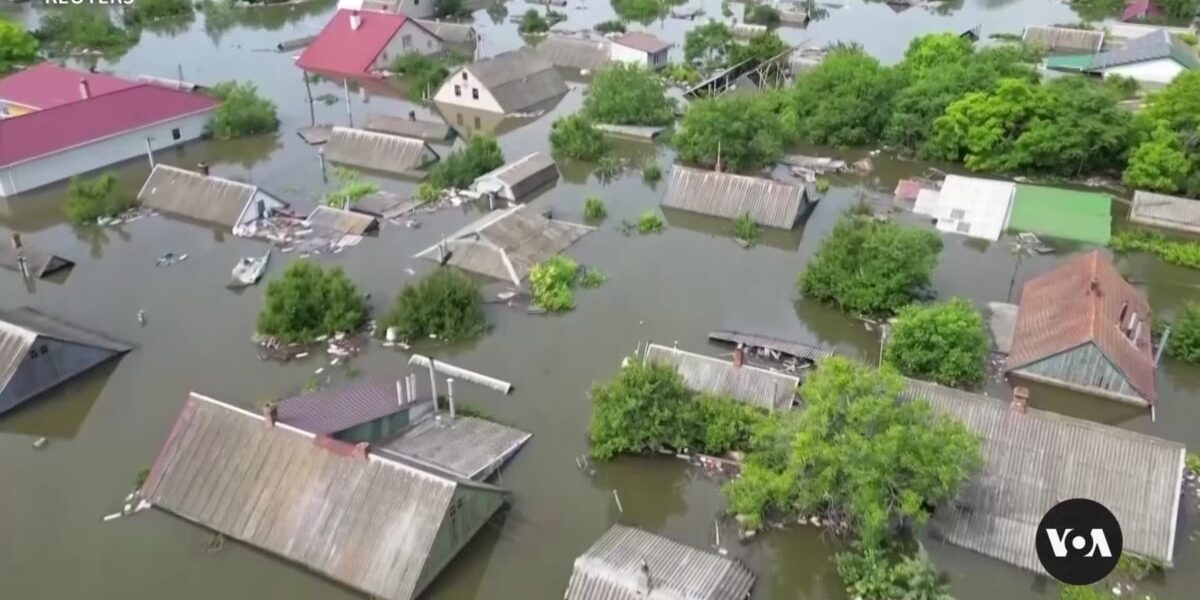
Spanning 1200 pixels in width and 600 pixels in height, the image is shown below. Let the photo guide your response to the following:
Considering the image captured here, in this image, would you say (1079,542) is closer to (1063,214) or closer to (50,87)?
(1063,214)

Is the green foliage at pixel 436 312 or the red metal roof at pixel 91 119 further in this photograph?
the red metal roof at pixel 91 119

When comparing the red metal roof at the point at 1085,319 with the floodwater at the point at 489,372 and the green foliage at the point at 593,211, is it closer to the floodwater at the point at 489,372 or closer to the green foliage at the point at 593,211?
the floodwater at the point at 489,372

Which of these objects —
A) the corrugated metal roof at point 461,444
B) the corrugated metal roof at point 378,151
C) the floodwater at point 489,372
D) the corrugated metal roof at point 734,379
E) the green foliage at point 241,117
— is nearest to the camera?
the floodwater at point 489,372

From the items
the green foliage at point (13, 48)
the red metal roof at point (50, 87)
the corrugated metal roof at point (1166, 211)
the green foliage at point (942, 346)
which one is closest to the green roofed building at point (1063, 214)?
the corrugated metal roof at point (1166, 211)

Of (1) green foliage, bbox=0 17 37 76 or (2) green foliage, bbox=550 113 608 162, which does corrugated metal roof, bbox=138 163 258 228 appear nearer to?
(2) green foliage, bbox=550 113 608 162

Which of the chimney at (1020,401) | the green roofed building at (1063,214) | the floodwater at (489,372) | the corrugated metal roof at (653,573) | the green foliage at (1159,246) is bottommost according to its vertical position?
the floodwater at (489,372)

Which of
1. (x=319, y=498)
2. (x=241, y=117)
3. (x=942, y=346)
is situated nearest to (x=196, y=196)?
(x=241, y=117)

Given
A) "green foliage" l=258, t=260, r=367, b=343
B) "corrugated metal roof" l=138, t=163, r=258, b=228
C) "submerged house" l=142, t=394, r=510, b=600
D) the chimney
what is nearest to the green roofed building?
the chimney
